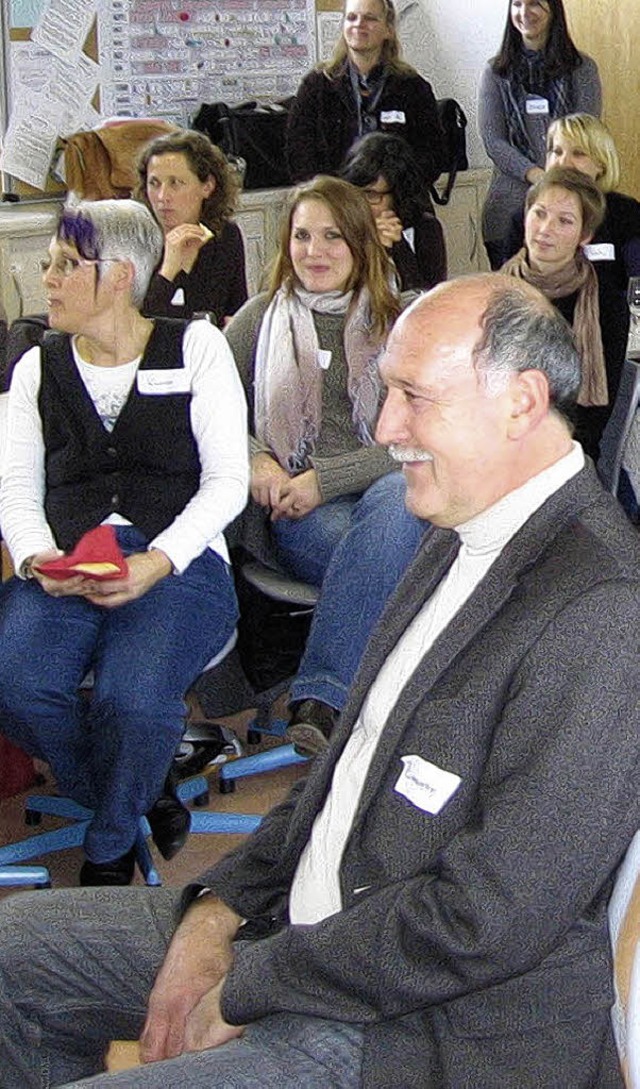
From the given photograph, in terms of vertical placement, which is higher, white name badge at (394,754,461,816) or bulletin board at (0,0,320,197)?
bulletin board at (0,0,320,197)

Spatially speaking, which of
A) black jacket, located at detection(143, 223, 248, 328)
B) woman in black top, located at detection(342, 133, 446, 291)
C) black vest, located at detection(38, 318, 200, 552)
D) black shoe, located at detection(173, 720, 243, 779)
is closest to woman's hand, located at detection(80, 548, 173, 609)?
black vest, located at detection(38, 318, 200, 552)

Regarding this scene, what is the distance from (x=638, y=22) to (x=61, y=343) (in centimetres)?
531

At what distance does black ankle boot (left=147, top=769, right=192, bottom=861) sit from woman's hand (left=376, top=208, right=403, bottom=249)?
2.08 meters

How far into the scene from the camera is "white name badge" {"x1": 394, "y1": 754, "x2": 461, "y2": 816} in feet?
5.09

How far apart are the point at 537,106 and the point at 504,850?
511 centimetres

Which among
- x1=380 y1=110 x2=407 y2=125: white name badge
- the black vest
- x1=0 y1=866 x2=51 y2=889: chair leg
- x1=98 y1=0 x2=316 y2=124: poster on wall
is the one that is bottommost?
x1=0 y1=866 x2=51 y2=889: chair leg

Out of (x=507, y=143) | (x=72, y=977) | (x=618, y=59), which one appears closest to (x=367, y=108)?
(x=507, y=143)

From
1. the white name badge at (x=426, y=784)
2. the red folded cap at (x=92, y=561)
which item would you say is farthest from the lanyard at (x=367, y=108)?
the white name badge at (x=426, y=784)

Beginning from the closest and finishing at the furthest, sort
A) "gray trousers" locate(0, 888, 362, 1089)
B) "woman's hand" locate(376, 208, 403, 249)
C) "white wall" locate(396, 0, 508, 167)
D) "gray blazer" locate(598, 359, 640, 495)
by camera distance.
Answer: "gray trousers" locate(0, 888, 362, 1089)
"gray blazer" locate(598, 359, 640, 495)
"woman's hand" locate(376, 208, 403, 249)
"white wall" locate(396, 0, 508, 167)

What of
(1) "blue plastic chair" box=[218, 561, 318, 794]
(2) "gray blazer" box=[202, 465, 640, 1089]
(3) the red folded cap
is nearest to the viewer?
(2) "gray blazer" box=[202, 465, 640, 1089]

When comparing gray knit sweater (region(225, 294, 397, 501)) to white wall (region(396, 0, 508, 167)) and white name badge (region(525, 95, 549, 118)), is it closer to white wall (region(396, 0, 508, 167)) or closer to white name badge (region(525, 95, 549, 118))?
white name badge (region(525, 95, 549, 118))

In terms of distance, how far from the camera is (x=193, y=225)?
4430 millimetres

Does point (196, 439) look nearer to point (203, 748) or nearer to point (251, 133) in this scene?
point (203, 748)

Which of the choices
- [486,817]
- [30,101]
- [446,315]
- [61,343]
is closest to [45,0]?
[30,101]
